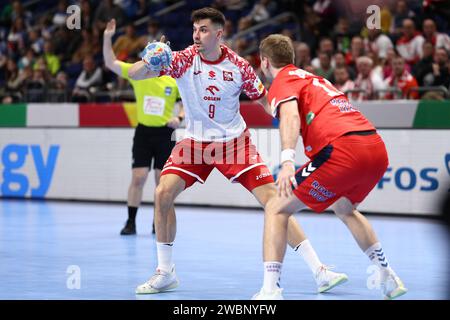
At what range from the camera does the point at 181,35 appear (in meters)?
19.9

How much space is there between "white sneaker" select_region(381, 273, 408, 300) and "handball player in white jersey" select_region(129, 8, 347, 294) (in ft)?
1.73

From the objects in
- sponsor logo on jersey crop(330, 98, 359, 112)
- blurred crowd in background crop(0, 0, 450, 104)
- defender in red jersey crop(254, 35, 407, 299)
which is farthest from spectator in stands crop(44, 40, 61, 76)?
sponsor logo on jersey crop(330, 98, 359, 112)

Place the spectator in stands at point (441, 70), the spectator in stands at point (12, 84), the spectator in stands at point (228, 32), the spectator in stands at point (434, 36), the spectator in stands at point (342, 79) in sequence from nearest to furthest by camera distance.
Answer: the spectator in stands at point (441, 70)
the spectator in stands at point (342, 79)
the spectator in stands at point (434, 36)
the spectator in stands at point (228, 32)
the spectator in stands at point (12, 84)

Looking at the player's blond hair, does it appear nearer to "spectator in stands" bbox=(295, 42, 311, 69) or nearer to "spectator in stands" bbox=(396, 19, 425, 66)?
"spectator in stands" bbox=(295, 42, 311, 69)

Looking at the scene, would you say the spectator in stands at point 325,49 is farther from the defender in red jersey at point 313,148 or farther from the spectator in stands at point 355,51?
the defender in red jersey at point 313,148

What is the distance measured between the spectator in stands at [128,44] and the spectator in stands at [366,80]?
550 cm

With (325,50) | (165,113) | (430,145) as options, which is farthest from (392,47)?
(165,113)

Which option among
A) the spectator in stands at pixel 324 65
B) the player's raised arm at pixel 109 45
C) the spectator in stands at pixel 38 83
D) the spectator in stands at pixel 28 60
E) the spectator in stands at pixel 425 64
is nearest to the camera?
the player's raised arm at pixel 109 45

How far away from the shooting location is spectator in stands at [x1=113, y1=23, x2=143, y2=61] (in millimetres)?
18828

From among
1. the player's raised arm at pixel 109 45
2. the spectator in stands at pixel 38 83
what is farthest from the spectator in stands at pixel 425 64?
the player's raised arm at pixel 109 45

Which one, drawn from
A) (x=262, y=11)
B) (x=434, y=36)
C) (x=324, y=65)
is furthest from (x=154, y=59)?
(x=262, y=11)

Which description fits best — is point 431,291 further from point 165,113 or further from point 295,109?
point 165,113

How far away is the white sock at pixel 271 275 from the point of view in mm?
6367

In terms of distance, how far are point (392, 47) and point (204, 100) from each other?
8664 mm
